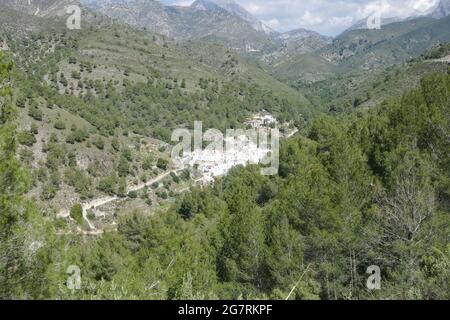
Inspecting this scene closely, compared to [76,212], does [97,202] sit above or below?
above

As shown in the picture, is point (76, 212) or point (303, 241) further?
point (76, 212)

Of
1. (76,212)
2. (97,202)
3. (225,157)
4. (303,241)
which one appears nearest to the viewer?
(303,241)

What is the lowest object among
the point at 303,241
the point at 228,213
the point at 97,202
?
the point at 303,241

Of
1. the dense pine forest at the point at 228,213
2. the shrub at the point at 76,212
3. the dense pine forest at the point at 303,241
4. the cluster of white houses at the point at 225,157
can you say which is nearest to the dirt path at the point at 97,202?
the dense pine forest at the point at 228,213

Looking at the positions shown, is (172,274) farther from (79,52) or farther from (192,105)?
(79,52)

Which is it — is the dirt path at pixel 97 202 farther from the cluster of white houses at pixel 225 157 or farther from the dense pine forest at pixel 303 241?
the dense pine forest at pixel 303 241

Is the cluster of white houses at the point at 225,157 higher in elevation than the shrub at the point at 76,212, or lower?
higher

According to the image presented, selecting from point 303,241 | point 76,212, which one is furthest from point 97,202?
point 303,241

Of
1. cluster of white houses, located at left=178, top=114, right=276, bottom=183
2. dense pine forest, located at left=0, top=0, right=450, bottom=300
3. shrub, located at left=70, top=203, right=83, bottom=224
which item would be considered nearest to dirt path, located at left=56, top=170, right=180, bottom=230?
dense pine forest, located at left=0, top=0, right=450, bottom=300

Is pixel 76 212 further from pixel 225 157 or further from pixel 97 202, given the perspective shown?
pixel 225 157

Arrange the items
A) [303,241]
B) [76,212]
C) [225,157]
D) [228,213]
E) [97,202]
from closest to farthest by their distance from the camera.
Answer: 1. [303,241]
2. [228,213]
3. [76,212]
4. [97,202]
5. [225,157]

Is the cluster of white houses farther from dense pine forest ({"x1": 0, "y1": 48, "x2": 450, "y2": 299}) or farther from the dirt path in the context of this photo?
dense pine forest ({"x1": 0, "y1": 48, "x2": 450, "y2": 299})

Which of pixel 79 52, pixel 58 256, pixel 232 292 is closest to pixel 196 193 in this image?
pixel 232 292

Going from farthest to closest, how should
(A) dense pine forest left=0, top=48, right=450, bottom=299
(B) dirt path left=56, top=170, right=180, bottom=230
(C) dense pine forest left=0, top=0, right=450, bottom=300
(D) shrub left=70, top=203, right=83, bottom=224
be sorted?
(B) dirt path left=56, top=170, right=180, bottom=230
(D) shrub left=70, top=203, right=83, bottom=224
(C) dense pine forest left=0, top=0, right=450, bottom=300
(A) dense pine forest left=0, top=48, right=450, bottom=299
